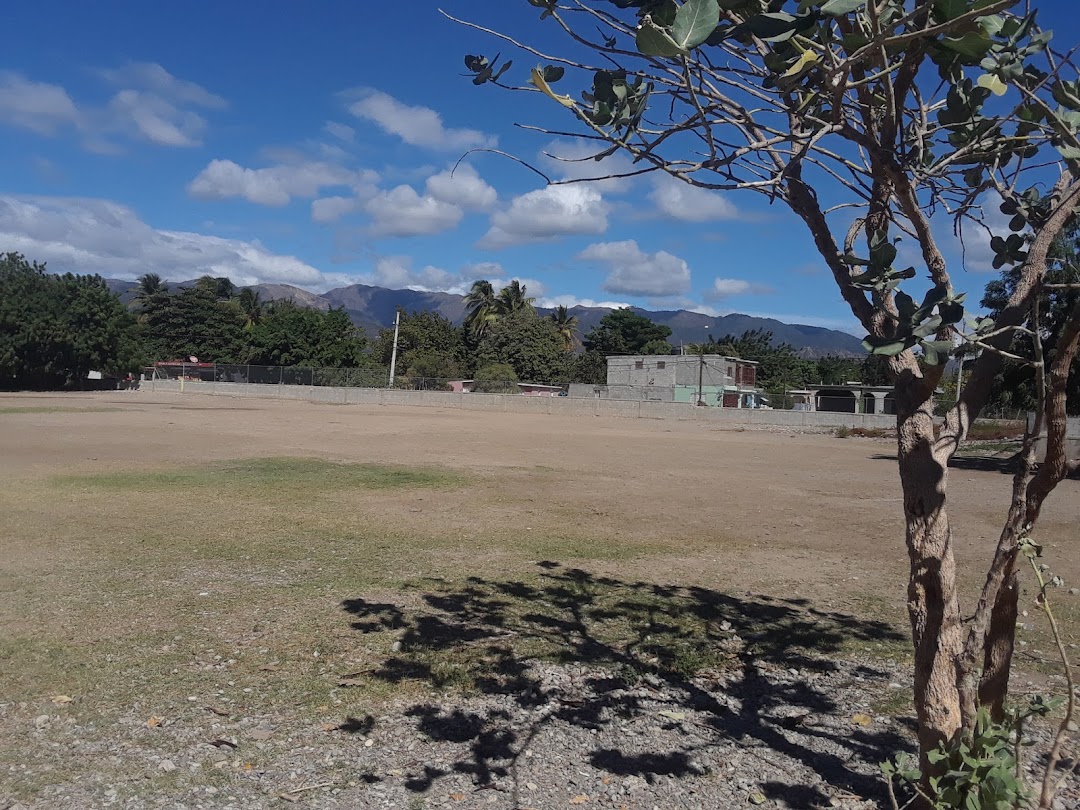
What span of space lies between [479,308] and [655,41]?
80.2 m

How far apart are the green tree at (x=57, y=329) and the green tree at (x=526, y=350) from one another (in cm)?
2851

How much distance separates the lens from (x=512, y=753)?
12.7 feet

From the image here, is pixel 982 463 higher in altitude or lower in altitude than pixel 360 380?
lower

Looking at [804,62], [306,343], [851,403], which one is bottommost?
[851,403]

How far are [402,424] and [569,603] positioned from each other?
28200 millimetres

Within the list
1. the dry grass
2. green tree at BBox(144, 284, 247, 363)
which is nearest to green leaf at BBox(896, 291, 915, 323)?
the dry grass

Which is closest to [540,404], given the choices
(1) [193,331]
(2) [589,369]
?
(2) [589,369]

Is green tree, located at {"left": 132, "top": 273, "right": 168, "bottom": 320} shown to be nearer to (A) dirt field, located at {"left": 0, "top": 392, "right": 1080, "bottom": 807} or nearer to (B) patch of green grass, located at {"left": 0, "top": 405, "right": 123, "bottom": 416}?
(B) patch of green grass, located at {"left": 0, "top": 405, "right": 123, "bottom": 416}

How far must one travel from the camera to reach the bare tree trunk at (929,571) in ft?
9.66

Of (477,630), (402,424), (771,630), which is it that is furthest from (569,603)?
(402,424)

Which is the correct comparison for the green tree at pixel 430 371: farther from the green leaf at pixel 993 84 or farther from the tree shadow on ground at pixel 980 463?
the green leaf at pixel 993 84

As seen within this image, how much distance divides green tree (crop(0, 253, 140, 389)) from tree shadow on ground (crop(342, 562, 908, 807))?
59.4 m

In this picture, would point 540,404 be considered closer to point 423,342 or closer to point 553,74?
point 423,342

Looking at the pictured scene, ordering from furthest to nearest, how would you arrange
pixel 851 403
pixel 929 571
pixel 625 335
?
pixel 625 335 < pixel 851 403 < pixel 929 571
